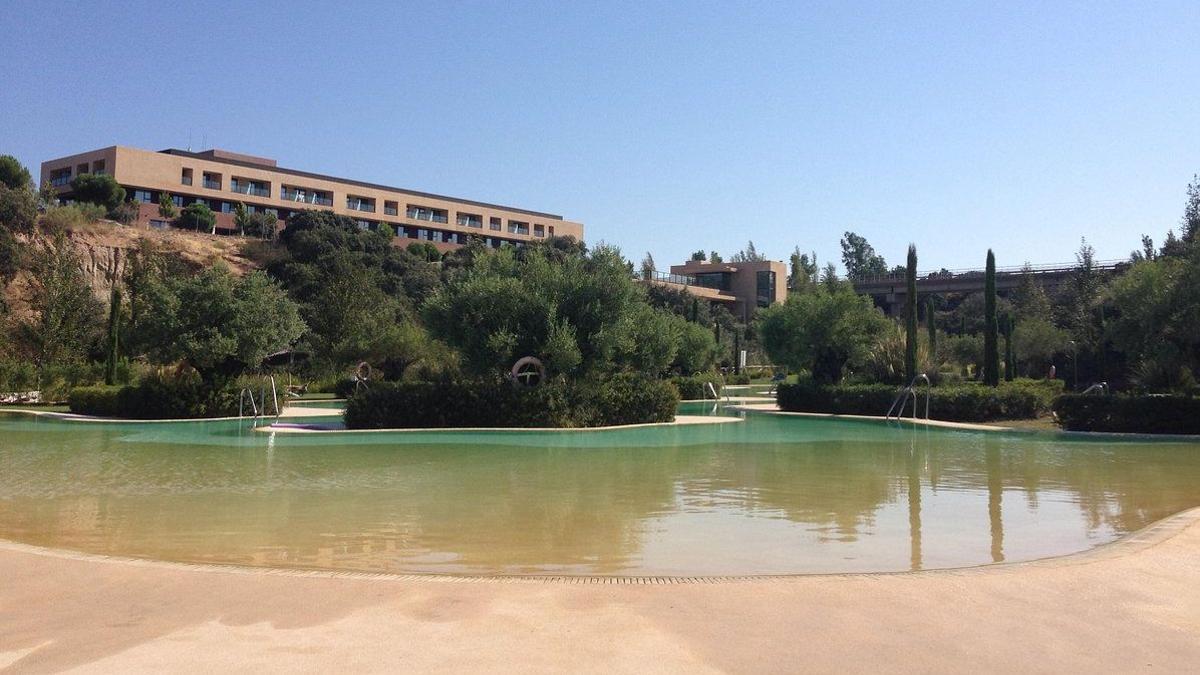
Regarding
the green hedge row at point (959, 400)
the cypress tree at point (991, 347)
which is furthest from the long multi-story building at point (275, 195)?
the cypress tree at point (991, 347)

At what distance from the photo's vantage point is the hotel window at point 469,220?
80.0 metres

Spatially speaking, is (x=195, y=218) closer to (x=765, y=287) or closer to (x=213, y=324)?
(x=213, y=324)

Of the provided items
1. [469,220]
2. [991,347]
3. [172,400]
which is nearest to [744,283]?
[469,220]

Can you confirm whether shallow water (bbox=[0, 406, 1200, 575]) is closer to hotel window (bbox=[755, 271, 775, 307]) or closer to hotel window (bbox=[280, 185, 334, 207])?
hotel window (bbox=[280, 185, 334, 207])

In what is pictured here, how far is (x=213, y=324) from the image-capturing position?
2527cm

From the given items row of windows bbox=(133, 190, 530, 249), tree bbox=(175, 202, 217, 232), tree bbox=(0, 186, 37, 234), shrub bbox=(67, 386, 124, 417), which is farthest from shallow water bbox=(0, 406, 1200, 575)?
tree bbox=(175, 202, 217, 232)

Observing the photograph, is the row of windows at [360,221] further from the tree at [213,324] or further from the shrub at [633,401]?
the shrub at [633,401]

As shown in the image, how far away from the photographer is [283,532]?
30.2ft

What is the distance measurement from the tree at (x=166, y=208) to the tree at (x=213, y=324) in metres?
36.6

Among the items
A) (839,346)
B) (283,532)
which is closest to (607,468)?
(283,532)

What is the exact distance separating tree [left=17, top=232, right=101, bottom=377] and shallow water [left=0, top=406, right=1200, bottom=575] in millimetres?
17709

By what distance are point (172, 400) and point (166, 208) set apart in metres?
38.5

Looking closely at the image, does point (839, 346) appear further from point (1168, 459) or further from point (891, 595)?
point (891, 595)

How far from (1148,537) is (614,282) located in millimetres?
17871
